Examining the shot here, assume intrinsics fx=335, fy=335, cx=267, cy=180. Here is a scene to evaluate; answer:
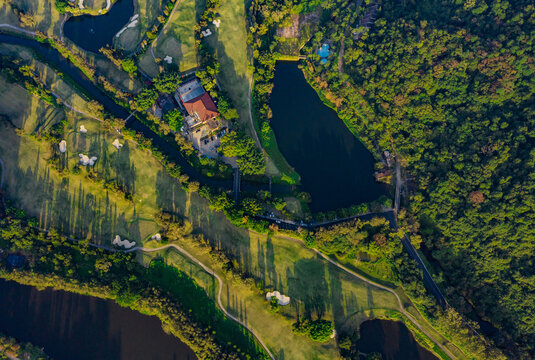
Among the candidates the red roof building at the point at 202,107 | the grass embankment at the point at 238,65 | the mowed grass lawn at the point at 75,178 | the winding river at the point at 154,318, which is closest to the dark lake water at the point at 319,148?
the winding river at the point at 154,318

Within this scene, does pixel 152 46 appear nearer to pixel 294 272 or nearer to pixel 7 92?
pixel 7 92

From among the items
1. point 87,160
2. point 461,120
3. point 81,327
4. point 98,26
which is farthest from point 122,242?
point 461,120

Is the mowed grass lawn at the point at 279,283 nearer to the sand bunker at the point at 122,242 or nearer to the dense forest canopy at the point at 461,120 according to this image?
the sand bunker at the point at 122,242

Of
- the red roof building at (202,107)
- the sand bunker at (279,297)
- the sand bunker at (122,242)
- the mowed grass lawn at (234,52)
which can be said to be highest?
the mowed grass lawn at (234,52)

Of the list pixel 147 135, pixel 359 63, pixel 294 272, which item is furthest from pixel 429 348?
pixel 147 135

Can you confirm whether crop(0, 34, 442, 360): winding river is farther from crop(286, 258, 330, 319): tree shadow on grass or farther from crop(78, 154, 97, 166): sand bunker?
crop(78, 154, 97, 166): sand bunker

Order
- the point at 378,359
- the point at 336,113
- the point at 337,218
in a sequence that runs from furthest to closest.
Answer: the point at 336,113 → the point at 337,218 → the point at 378,359

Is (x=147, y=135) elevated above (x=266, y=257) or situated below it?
above
